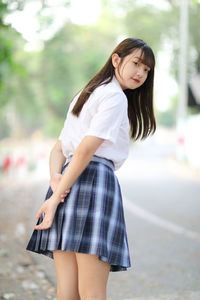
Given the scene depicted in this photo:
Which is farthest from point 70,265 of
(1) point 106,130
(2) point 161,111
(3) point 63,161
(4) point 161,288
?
(2) point 161,111

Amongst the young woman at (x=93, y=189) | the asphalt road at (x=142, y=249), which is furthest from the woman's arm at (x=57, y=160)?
the asphalt road at (x=142, y=249)

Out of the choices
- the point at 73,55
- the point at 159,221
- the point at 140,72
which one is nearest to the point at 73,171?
the point at 140,72

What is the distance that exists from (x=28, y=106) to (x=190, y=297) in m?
36.3

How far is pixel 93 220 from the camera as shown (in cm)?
226

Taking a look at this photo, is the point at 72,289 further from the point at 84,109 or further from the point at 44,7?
the point at 44,7

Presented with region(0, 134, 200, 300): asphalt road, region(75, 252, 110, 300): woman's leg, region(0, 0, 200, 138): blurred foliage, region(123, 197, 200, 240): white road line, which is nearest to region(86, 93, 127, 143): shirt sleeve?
region(75, 252, 110, 300): woman's leg

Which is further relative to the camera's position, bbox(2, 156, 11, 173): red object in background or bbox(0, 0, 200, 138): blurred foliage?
bbox(0, 0, 200, 138): blurred foliage

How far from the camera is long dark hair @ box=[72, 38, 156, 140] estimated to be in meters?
2.36

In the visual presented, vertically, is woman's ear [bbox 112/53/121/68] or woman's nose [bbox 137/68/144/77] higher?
woman's ear [bbox 112/53/121/68]

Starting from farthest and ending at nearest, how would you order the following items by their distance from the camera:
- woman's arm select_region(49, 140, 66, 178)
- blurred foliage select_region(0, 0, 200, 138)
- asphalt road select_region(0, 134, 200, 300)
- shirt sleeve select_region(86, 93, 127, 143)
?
blurred foliage select_region(0, 0, 200, 138), asphalt road select_region(0, 134, 200, 300), woman's arm select_region(49, 140, 66, 178), shirt sleeve select_region(86, 93, 127, 143)

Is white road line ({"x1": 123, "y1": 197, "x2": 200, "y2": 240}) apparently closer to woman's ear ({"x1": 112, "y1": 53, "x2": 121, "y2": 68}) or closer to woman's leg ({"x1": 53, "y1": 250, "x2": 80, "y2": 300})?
woman's leg ({"x1": 53, "y1": 250, "x2": 80, "y2": 300})

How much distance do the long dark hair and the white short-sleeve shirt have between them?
0.04 metres

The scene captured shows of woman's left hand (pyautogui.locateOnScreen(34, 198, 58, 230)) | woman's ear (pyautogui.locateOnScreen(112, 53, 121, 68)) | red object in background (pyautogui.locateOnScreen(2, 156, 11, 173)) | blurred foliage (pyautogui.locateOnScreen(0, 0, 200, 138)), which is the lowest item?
red object in background (pyautogui.locateOnScreen(2, 156, 11, 173))

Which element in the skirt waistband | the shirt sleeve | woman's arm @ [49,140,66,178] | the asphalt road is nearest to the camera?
the shirt sleeve
